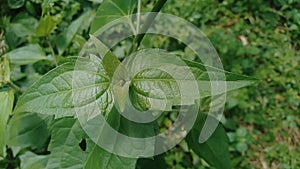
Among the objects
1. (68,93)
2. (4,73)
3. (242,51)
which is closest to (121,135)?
(68,93)

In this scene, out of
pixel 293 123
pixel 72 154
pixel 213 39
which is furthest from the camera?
pixel 213 39

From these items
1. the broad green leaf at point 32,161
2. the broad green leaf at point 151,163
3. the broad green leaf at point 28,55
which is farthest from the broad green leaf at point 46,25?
the broad green leaf at point 151,163

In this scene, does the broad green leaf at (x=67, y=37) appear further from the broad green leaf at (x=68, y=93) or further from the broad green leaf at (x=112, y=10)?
the broad green leaf at (x=68, y=93)

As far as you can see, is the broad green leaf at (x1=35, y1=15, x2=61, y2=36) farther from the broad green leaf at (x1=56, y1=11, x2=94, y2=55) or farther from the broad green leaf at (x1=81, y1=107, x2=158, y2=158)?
the broad green leaf at (x1=81, y1=107, x2=158, y2=158)

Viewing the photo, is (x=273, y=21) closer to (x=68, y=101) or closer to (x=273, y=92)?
(x=273, y=92)

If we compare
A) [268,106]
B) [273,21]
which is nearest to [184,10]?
[273,21]
